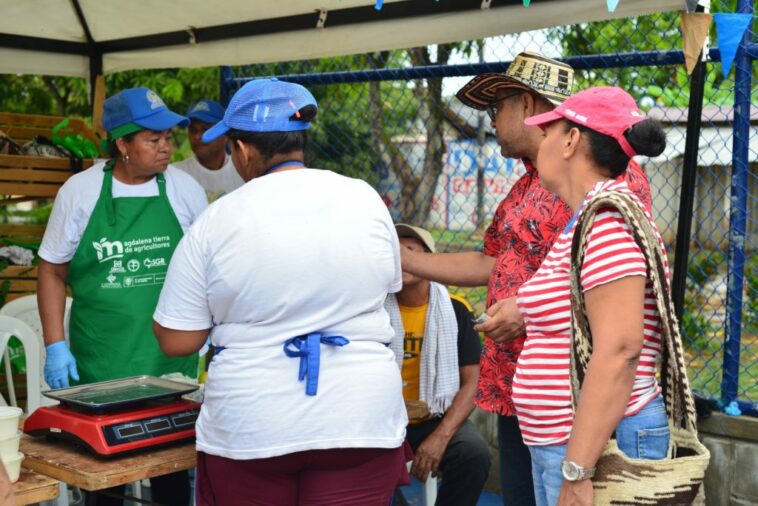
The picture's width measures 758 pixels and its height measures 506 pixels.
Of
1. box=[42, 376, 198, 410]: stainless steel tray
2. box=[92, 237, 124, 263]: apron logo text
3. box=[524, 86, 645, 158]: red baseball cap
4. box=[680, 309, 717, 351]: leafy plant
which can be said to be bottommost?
box=[680, 309, 717, 351]: leafy plant

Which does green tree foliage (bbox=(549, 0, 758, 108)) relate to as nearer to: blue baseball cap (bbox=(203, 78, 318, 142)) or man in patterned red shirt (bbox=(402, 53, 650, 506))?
man in patterned red shirt (bbox=(402, 53, 650, 506))

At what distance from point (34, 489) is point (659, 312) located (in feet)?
4.80

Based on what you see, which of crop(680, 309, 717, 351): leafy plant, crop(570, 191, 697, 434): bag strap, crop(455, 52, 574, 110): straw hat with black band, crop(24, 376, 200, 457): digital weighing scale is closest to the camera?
crop(570, 191, 697, 434): bag strap

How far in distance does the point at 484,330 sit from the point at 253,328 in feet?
1.99

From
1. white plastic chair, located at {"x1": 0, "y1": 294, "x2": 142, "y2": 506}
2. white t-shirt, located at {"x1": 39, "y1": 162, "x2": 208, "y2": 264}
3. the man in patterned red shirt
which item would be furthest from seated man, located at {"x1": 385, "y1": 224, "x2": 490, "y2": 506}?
white plastic chair, located at {"x1": 0, "y1": 294, "x2": 142, "y2": 506}

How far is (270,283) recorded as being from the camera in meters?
1.89

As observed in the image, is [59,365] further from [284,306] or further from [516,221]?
[516,221]

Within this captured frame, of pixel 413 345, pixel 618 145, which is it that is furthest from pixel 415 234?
pixel 618 145

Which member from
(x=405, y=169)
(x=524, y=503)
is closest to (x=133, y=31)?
(x=405, y=169)

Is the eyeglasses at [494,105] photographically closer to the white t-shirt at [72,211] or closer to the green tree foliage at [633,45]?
the white t-shirt at [72,211]

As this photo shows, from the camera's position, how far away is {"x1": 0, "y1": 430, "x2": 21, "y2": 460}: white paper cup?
196cm

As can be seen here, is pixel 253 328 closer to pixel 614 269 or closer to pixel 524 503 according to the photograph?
pixel 614 269

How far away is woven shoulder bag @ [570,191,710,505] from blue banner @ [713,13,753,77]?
1.54 m

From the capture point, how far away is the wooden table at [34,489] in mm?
1945
